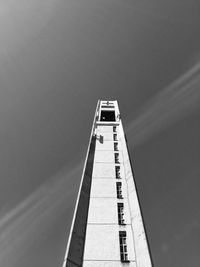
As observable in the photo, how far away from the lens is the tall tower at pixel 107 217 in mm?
20125

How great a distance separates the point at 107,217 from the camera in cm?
2348

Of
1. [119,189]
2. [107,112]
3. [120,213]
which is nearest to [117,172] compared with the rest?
[119,189]

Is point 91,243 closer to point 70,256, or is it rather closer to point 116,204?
point 70,256

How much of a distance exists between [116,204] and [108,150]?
9164mm

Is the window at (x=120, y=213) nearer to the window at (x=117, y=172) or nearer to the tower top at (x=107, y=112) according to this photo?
the window at (x=117, y=172)

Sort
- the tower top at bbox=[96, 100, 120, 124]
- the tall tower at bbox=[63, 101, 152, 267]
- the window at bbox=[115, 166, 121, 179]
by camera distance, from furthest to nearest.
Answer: the tower top at bbox=[96, 100, 120, 124] < the window at bbox=[115, 166, 121, 179] < the tall tower at bbox=[63, 101, 152, 267]

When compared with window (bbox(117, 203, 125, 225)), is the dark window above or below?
above

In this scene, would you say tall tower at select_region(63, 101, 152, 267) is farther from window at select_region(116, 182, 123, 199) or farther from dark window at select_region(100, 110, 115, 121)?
dark window at select_region(100, 110, 115, 121)

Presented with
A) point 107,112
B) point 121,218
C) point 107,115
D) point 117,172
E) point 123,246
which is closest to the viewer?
point 123,246

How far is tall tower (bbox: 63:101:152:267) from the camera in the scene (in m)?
20.1

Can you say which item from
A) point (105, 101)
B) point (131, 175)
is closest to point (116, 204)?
point (131, 175)

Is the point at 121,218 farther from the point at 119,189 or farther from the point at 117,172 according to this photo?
the point at 117,172

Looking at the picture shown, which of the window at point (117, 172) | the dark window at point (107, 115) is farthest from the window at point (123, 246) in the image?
the dark window at point (107, 115)

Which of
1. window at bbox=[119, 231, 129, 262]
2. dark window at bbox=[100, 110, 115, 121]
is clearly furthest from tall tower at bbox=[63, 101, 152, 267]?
dark window at bbox=[100, 110, 115, 121]
